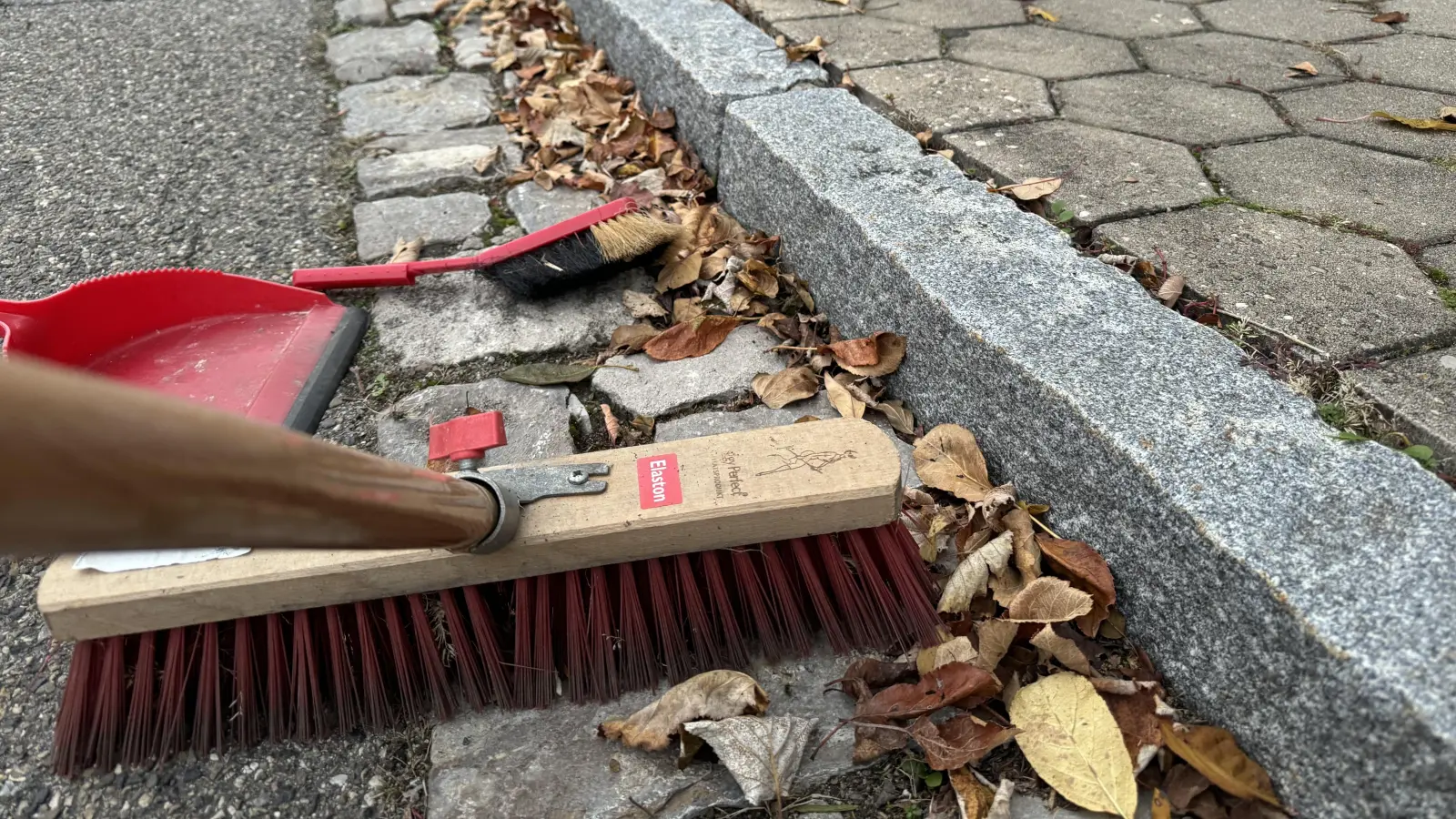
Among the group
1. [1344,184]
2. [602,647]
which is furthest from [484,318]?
[1344,184]

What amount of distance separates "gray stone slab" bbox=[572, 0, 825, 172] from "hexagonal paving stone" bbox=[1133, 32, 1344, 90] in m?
0.92

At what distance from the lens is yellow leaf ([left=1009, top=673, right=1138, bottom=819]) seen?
108 cm

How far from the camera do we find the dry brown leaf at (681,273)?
2.01 m

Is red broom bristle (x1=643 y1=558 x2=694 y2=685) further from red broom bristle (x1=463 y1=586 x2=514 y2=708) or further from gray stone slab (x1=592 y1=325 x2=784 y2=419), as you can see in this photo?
gray stone slab (x1=592 y1=325 x2=784 y2=419)

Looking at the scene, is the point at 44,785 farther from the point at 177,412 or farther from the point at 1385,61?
the point at 1385,61

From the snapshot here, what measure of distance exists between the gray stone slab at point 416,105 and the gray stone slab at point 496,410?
52.7 inches

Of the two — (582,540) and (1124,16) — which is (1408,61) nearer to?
(1124,16)

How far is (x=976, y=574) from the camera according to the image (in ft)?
4.31

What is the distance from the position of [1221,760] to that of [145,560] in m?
1.35

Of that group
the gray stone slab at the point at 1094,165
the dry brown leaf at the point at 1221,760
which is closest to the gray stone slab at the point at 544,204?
the gray stone slab at the point at 1094,165

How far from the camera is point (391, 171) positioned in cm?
254

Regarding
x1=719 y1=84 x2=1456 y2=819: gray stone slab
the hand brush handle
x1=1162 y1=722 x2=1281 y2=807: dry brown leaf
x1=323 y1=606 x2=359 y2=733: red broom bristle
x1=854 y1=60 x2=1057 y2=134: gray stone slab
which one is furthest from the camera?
x1=854 y1=60 x2=1057 y2=134: gray stone slab

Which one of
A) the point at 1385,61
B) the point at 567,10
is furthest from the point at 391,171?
the point at 1385,61

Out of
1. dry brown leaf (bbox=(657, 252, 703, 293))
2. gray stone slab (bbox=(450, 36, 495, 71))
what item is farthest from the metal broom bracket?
gray stone slab (bbox=(450, 36, 495, 71))
